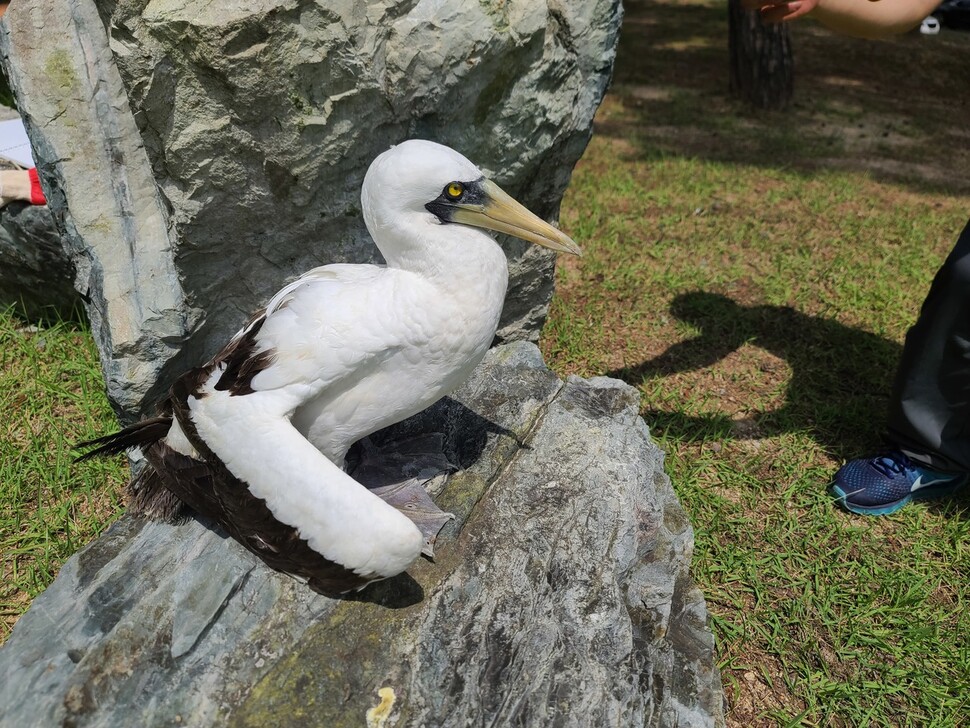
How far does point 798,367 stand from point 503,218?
2517 millimetres

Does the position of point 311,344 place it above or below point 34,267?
above

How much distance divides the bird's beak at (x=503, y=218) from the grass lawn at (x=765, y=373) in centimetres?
145

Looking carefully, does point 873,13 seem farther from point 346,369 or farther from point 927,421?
point 346,369

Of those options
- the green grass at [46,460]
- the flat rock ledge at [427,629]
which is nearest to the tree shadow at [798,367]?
the flat rock ledge at [427,629]

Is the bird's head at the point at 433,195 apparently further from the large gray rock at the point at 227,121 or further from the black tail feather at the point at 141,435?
the black tail feather at the point at 141,435

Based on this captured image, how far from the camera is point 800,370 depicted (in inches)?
160

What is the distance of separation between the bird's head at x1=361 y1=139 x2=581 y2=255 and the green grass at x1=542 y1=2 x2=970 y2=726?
1.59 m

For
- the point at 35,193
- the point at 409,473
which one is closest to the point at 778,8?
the point at 409,473

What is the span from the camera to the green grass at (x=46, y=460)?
2.78 metres

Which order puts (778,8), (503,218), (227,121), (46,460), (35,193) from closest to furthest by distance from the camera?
(503,218) → (227,121) → (778,8) → (46,460) → (35,193)

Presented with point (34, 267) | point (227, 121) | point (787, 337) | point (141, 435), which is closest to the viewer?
point (141, 435)

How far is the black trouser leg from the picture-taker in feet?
9.82

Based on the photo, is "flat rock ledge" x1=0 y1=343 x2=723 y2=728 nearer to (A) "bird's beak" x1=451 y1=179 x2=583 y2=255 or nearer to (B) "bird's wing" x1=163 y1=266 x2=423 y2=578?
(B) "bird's wing" x1=163 y1=266 x2=423 y2=578

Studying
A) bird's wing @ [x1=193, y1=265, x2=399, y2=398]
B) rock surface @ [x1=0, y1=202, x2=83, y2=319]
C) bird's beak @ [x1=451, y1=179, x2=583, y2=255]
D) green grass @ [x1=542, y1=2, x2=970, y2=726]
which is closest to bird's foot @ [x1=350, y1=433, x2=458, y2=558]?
bird's wing @ [x1=193, y1=265, x2=399, y2=398]
